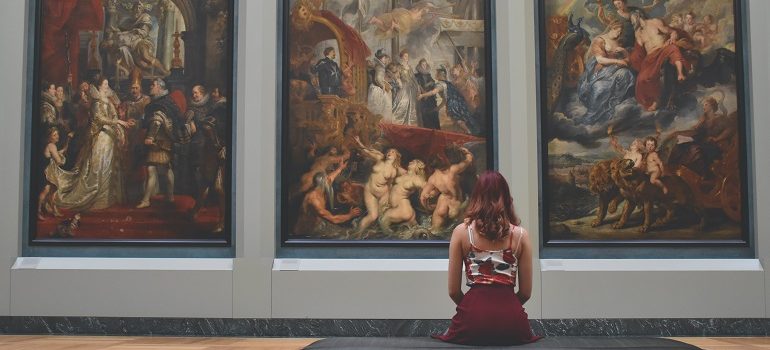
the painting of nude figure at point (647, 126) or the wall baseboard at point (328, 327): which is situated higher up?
the painting of nude figure at point (647, 126)

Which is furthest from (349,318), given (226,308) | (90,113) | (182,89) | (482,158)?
(90,113)

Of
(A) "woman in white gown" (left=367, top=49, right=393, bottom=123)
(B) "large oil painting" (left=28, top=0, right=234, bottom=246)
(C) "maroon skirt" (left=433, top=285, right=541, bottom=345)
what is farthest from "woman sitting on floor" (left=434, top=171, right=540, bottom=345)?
(B) "large oil painting" (left=28, top=0, right=234, bottom=246)

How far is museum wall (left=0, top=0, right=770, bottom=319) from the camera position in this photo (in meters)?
10.9

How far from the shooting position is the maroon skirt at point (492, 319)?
671cm

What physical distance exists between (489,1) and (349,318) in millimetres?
4969

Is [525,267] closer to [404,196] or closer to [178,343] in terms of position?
[404,196]

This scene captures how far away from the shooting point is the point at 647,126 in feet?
36.8

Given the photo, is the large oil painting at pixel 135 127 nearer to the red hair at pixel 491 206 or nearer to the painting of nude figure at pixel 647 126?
the painting of nude figure at pixel 647 126

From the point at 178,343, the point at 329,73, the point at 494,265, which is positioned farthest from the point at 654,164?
the point at 178,343

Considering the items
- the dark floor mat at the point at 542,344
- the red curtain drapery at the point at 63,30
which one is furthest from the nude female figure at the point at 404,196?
the red curtain drapery at the point at 63,30

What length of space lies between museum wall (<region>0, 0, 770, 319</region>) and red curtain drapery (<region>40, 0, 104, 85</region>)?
2.03 feet

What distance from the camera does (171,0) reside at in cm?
1152

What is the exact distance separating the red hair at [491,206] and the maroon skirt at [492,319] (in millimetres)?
519

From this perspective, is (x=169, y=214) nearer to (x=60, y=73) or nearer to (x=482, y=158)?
(x=60, y=73)
